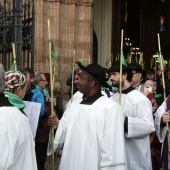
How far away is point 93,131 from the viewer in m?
4.74

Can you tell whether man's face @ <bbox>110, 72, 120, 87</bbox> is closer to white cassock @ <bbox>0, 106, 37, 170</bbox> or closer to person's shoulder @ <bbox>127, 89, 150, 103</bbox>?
person's shoulder @ <bbox>127, 89, 150, 103</bbox>

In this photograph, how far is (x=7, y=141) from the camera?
341cm

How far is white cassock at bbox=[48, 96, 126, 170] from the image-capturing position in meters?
4.64

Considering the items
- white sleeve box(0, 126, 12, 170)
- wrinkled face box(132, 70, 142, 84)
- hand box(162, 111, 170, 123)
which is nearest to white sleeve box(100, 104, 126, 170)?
white sleeve box(0, 126, 12, 170)

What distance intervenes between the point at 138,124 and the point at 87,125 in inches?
39.3

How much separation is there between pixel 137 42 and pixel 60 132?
27237 millimetres

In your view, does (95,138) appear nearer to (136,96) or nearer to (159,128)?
(136,96)

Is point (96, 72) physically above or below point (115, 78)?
above

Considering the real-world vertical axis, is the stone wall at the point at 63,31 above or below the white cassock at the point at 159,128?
above

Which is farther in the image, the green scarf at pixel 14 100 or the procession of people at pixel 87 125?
the green scarf at pixel 14 100

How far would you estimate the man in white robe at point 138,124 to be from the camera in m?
5.68

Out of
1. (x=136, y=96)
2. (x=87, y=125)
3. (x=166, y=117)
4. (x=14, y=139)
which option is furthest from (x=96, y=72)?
(x=166, y=117)

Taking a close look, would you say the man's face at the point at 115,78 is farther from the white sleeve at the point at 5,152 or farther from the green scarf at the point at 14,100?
the white sleeve at the point at 5,152

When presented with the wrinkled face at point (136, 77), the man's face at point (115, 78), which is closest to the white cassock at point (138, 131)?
the man's face at point (115, 78)
